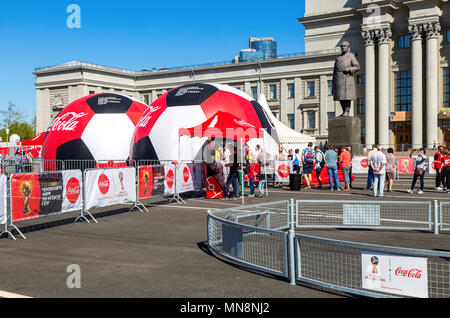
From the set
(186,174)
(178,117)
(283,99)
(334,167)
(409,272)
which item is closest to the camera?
(409,272)

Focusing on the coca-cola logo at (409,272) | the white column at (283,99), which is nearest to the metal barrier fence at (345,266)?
the coca-cola logo at (409,272)

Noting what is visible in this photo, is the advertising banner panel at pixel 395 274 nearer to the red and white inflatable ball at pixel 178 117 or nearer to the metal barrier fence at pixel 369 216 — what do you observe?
the metal barrier fence at pixel 369 216

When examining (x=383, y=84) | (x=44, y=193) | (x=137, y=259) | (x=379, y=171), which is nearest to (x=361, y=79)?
(x=383, y=84)

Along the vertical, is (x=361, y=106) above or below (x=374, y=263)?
above

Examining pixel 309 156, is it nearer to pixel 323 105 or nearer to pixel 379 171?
pixel 379 171

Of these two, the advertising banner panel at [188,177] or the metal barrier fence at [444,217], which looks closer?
the metal barrier fence at [444,217]

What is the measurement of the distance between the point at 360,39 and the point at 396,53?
5732 mm

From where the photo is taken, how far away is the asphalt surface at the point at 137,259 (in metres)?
6.18

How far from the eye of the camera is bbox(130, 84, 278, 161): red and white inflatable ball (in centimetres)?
1895

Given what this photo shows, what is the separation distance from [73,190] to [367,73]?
184ft

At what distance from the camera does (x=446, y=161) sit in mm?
19625

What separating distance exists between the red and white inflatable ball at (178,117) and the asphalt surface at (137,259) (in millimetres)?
5739

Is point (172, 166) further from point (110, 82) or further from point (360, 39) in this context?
point (110, 82)

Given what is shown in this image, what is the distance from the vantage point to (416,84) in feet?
190
